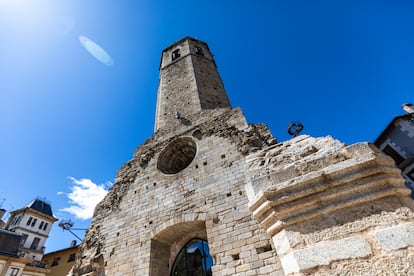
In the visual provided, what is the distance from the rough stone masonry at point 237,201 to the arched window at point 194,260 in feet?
0.23

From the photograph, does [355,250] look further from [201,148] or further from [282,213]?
[201,148]

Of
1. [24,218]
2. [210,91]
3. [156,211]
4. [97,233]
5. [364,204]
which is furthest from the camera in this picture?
[24,218]

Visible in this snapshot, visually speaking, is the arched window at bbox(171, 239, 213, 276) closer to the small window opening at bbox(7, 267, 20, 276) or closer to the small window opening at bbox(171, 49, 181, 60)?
the small window opening at bbox(171, 49, 181, 60)

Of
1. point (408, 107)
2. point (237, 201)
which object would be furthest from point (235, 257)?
point (408, 107)

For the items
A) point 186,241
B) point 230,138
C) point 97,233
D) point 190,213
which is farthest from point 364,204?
point 97,233

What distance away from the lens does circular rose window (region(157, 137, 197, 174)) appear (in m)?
8.59

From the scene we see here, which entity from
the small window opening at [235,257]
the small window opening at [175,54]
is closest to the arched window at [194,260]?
the small window opening at [235,257]

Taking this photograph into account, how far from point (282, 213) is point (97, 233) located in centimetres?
772

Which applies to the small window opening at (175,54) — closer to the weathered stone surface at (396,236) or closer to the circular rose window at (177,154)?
the circular rose window at (177,154)

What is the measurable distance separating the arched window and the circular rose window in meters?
2.88

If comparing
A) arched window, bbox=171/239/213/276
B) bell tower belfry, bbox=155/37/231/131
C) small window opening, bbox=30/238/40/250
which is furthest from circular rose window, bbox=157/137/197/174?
small window opening, bbox=30/238/40/250

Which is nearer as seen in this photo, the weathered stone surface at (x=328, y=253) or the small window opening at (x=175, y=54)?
the weathered stone surface at (x=328, y=253)

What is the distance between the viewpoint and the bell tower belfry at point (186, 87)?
10789mm

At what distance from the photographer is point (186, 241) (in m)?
6.97
